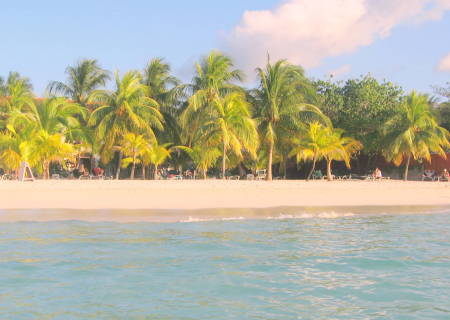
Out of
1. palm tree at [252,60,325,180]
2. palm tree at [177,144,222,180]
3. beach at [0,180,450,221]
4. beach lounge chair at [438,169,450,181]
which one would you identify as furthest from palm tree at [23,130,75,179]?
beach lounge chair at [438,169,450,181]

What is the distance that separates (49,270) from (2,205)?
6.92 m

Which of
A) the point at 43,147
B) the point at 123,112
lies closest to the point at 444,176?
the point at 123,112

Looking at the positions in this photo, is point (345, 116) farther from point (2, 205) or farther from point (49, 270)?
point (49, 270)

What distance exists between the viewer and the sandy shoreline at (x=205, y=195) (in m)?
13.2

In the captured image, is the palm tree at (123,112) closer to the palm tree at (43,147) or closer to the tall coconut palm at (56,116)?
the tall coconut palm at (56,116)

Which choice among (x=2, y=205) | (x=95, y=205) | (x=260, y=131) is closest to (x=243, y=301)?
(x=95, y=205)

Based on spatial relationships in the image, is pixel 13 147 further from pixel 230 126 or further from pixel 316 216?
pixel 316 216

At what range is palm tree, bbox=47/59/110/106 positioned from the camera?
2800cm

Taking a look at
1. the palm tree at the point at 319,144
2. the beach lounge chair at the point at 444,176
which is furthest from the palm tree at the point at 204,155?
the beach lounge chair at the point at 444,176

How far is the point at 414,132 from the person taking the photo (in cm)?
2528

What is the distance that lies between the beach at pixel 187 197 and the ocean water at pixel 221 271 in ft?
6.93

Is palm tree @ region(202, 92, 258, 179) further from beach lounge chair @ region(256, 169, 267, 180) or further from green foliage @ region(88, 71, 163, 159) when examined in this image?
beach lounge chair @ region(256, 169, 267, 180)

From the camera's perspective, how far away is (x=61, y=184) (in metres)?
17.3

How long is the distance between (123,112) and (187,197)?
1004 cm
